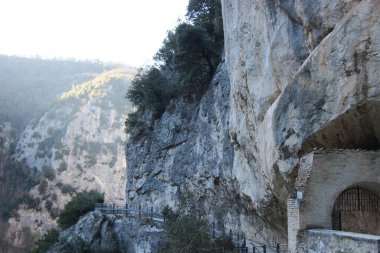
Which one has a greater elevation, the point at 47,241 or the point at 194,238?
the point at 194,238

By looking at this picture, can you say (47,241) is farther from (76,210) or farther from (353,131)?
(353,131)

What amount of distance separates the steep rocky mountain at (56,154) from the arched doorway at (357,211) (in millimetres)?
46771

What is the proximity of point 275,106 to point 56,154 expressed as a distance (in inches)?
2705

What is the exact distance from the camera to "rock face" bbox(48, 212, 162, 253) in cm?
2548

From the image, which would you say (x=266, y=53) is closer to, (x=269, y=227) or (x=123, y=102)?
(x=269, y=227)

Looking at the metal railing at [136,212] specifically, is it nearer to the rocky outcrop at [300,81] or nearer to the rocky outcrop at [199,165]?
the rocky outcrop at [199,165]

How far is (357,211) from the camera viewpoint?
12547 mm

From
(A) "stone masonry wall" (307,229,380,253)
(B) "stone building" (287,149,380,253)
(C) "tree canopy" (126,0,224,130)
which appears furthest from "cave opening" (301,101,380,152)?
(C) "tree canopy" (126,0,224,130)

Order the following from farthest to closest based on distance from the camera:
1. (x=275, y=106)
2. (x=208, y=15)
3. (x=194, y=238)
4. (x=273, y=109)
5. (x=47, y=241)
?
(x=47, y=241) → (x=208, y=15) → (x=194, y=238) → (x=273, y=109) → (x=275, y=106)

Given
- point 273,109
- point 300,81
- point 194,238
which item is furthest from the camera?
point 194,238

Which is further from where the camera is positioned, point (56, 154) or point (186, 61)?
point (56, 154)

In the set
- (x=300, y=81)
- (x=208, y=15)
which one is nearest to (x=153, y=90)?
(x=208, y=15)

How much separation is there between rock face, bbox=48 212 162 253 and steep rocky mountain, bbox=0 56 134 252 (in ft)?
81.4

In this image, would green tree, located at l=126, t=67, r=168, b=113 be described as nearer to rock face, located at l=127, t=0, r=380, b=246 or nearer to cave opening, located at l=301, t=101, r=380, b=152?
rock face, located at l=127, t=0, r=380, b=246
